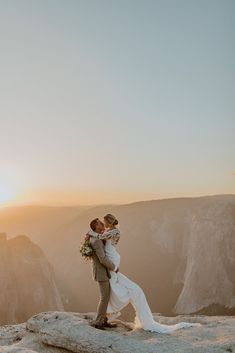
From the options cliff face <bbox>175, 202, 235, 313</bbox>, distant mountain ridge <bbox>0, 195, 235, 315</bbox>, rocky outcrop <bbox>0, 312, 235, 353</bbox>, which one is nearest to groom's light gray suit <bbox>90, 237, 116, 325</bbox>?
rocky outcrop <bbox>0, 312, 235, 353</bbox>

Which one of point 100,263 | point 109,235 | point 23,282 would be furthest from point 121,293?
point 23,282

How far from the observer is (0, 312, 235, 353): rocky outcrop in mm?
12430

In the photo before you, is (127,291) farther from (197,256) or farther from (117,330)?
(197,256)

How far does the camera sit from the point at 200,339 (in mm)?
13156

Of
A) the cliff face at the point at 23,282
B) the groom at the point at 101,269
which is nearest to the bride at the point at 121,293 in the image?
the groom at the point at 101,269

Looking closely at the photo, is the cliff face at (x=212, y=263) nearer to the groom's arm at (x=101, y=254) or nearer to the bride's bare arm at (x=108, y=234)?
the groom's arm at (x=101, y=254)

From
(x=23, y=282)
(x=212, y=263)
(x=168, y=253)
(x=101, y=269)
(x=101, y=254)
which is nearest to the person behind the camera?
(x=101, y=254)

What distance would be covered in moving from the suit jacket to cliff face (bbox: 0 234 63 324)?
48904mm

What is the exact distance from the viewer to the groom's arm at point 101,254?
44.7 ft

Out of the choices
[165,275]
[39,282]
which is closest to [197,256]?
[165,275]

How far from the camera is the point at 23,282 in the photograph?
65.1 m

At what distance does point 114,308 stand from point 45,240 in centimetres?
12073

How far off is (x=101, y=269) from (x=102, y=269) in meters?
0.03

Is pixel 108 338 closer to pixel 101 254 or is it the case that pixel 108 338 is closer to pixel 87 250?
pixel 101 254
